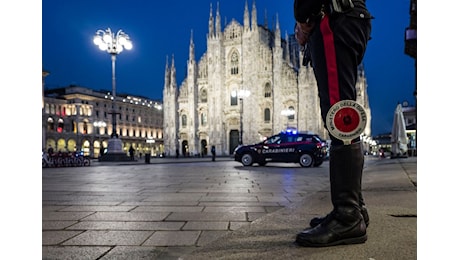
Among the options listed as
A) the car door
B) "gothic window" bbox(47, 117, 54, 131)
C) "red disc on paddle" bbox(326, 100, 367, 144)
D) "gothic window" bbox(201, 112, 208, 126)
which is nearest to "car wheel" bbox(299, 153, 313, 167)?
the car door

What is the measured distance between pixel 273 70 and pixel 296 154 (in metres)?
31.5

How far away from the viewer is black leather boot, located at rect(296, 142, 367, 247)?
76.4 inches

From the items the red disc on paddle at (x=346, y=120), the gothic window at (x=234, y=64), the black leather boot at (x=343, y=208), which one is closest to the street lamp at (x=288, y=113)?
the gothic window at (x=234, y=64)

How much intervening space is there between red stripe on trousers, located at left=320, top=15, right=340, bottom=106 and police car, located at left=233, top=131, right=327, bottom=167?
41.5ft

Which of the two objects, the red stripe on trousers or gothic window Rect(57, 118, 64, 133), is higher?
gothic window Rect(57, 118, 64, 133)

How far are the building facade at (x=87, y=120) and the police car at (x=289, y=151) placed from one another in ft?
135

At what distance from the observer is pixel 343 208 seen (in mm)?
2037

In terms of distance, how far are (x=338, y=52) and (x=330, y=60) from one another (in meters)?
0.06

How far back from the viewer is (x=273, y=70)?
147 ft

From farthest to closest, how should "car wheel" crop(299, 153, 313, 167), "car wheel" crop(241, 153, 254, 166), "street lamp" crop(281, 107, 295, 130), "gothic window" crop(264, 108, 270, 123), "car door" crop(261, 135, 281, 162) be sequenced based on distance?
"gothic window" crop(264, 108, 270, 123)
"street lamp" crop(281, 107, 295, 130)
"car wheel" crop(241, 153, 254, 166)
"car door" crop(261, 135, 281, 162)
"car wheel" crop(299, 153, 313, 167)

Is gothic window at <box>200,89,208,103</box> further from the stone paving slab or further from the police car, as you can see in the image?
the stone paving slab
